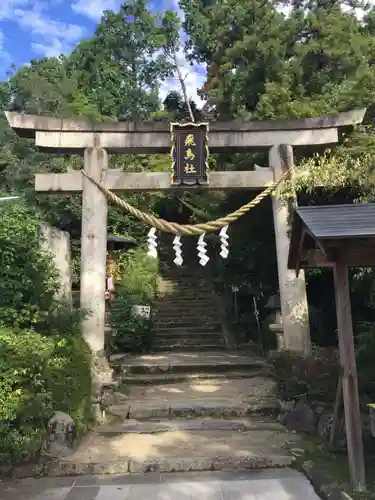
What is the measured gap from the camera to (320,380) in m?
7.00

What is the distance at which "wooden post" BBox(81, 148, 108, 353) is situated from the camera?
28.4 ft

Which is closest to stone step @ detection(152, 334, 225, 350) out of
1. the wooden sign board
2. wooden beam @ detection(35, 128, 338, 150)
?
the wooden sign board

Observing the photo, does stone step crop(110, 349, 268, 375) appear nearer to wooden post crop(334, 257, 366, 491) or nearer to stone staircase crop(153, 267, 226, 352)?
stone staircase crop(153, 267, 226, 352)

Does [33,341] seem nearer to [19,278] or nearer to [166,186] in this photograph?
[19,278]

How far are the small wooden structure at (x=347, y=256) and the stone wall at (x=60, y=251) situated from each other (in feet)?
12.9

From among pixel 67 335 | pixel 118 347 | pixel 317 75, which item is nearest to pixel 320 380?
pixel 67 335

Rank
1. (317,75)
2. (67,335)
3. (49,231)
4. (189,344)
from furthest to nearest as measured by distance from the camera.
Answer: (317,75) → (189,344) → (49,231) → (67,335)

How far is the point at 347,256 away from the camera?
16.6 ft

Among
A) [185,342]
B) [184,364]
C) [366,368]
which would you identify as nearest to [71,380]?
[366,368]

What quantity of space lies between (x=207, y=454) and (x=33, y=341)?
2.52 meters

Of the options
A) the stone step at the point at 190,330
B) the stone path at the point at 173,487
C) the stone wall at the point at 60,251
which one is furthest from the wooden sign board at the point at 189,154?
the stone step at the point at 190,330

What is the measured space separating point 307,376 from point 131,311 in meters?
6.67

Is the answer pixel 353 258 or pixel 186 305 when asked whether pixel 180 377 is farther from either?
pixel 186 305

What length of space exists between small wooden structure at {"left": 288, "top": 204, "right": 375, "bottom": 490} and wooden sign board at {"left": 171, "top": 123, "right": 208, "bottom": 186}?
3.94 metres
